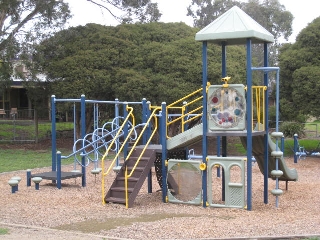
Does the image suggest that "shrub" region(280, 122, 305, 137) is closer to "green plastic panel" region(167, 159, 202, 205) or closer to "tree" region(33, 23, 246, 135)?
"tree" region(33, 23, 246, 135)

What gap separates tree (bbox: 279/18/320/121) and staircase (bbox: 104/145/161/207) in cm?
1053

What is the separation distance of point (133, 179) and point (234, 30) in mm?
3526

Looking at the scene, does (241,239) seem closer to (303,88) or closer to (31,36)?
(303,88)

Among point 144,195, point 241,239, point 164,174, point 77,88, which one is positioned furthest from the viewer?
point 77,88

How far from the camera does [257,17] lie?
4462 cm

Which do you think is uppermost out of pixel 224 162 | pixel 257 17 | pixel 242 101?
pixel 257 17

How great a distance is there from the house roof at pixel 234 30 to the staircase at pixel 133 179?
8.52 feet

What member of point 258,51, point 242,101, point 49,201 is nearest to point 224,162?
point 242,101

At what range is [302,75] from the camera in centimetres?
1973

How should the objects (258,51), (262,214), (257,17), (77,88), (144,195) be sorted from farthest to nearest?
(258,51)
(257,17)
(77,88)
(144,195)
(262,214)

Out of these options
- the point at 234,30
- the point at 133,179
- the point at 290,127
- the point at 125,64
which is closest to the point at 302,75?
the point at 125,64

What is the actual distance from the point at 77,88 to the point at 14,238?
14.5m

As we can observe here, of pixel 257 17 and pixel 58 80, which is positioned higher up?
pixel 257 17

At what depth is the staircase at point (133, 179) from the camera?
1006cm
